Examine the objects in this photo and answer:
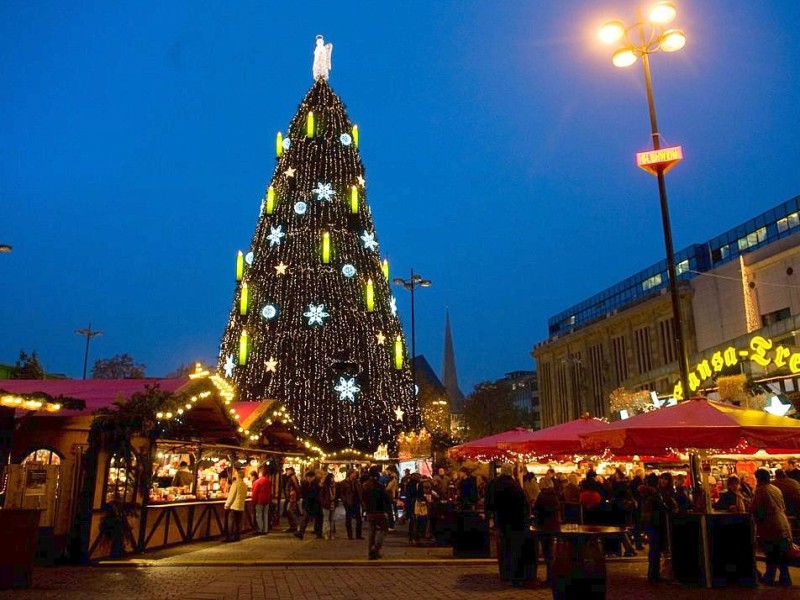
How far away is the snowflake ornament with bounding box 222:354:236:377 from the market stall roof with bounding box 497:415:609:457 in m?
23.3

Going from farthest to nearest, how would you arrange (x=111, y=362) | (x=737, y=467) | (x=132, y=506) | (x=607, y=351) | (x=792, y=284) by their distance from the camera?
(x=607, y=351), (x=111, y=362), (x=792, y=284), (x=737, y=467), (x=132, y=506)

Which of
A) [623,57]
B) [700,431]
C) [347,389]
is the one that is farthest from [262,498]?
[347,389]

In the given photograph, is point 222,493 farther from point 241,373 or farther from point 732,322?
point 732,322

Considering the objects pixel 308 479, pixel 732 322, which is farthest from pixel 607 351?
pixel 308 479

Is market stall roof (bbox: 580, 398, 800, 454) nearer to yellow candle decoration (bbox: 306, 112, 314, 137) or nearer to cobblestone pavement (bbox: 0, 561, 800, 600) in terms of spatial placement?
cobblestone pavement (bbox: 0, 561, 800, 600)

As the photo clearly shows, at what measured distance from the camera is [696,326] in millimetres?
51406

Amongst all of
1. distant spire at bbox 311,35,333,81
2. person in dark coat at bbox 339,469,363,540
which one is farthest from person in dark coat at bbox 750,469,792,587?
distant spire at bbox 311,35,333,81

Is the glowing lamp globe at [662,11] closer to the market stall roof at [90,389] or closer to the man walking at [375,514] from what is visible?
the man walking at [375,514]

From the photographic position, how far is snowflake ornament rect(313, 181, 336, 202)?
39347 mm

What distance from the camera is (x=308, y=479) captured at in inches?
733

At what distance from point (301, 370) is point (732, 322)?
91.0 ft

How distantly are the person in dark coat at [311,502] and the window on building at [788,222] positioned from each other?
124ft

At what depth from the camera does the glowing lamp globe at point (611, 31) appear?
489 inches

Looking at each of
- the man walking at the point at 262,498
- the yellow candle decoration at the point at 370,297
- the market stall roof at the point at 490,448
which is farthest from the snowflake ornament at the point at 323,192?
the man walking at the point at 262,498
